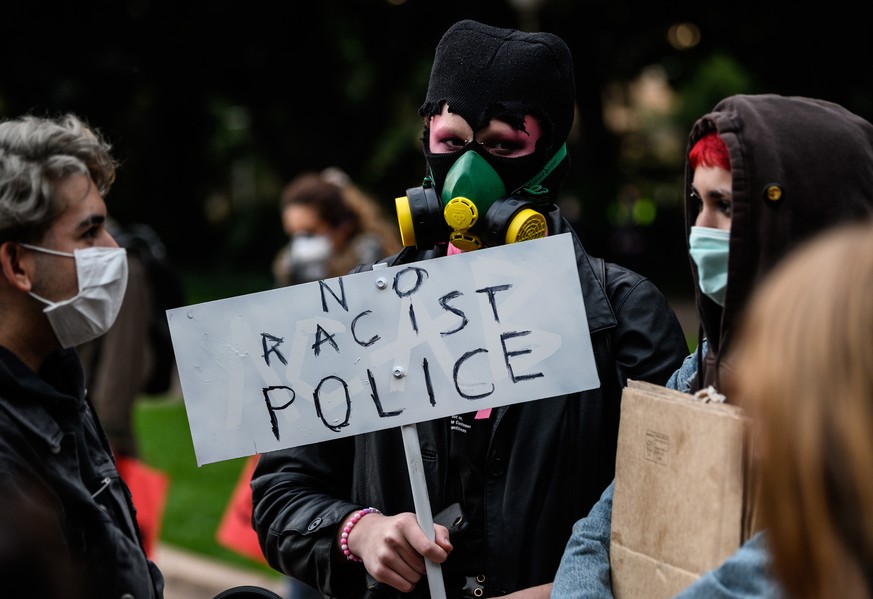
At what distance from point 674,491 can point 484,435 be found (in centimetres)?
63

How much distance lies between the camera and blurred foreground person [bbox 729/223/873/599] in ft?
3.81

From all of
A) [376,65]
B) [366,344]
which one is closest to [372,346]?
[366,344]

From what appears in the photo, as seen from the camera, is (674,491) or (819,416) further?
(674,491)

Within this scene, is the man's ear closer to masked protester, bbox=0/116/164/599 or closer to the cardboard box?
masked protester, bbox=0/116/164/599

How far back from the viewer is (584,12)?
18.6m

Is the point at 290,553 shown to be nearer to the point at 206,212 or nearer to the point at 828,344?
the point at 828,344

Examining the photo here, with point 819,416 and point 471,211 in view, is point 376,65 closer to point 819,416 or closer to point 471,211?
point 471,211

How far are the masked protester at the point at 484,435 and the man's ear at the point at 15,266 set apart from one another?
72cm

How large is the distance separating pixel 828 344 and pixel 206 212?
29.7 meters

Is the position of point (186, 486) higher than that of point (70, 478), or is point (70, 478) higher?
point (70, 478)

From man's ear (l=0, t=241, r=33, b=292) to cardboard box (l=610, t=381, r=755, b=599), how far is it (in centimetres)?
147

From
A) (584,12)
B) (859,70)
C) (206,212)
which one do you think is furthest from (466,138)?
(206,212)

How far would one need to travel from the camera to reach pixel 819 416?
1.17 meters

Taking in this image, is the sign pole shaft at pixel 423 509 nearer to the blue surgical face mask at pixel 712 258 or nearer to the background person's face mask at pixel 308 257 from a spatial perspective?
the blue surgical face mask at pixel 712 258
